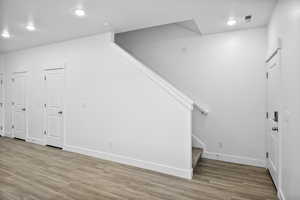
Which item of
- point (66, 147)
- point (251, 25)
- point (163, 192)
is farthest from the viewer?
point (66, 147)

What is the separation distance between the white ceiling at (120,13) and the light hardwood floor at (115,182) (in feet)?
8.96

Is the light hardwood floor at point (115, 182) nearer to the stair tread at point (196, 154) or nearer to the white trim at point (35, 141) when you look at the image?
the stair tread at point (196, 154)

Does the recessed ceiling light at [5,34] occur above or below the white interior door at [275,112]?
above

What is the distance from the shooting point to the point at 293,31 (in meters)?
1.74

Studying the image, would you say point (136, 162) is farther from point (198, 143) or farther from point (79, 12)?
point (79, 12)

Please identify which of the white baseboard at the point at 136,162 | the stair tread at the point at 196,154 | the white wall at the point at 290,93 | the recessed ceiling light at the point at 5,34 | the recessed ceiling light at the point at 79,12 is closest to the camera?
the white wall at the point at 290,93

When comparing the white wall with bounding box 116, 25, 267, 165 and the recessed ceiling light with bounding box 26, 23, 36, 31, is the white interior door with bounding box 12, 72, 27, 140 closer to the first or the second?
the recessed ceiling light with bounding box 26, 23, 36, 31

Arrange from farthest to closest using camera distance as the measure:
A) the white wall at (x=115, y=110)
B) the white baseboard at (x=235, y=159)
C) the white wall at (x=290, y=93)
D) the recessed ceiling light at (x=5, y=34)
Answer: the recessed ceiling light at (x=5, y=34)
the white baseboard at (x=235, y=159)
the white wall at (x=115, y=110)
the white wall at (x=290, y=93)

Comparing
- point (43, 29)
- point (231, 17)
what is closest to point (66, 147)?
point (43, 29)

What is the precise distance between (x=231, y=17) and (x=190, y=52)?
116 cm

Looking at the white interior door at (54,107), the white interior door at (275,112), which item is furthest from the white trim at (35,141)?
the white interior door at (275,112)

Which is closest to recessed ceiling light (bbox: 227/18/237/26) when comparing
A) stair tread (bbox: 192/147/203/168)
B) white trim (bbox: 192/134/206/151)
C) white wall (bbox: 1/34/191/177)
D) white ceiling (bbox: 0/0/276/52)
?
white ceiling (bbox: 0/0/276/52)

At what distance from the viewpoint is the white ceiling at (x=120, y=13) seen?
2.48m

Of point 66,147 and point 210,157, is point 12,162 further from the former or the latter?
point 210,157
